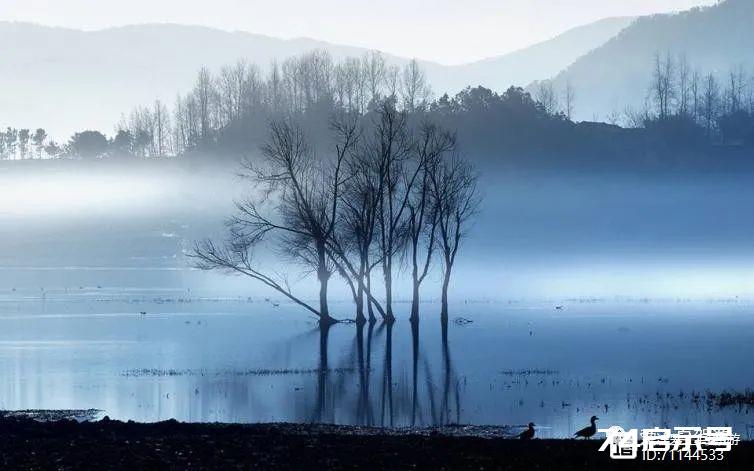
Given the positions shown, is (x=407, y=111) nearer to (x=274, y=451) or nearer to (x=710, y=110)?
(x=710, y=110)

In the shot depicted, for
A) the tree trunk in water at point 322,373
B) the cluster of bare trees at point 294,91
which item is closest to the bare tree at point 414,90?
the cluster of bare trees at point 294,91

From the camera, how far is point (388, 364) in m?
46.7

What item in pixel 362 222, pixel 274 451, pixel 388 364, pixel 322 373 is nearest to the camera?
pixel 274 451

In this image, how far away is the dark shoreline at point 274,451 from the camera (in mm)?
22578

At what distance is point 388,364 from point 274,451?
74.2 ft

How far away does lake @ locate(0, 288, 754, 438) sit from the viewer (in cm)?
3453

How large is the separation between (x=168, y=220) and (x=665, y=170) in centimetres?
6207

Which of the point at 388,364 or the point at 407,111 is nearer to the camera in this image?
the point at 388,364

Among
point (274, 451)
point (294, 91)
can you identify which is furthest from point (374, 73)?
point (274, 451)

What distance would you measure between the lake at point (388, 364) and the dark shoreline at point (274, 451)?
226 inches

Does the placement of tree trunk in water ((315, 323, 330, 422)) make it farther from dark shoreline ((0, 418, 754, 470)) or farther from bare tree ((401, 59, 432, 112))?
bare tree ((401, 59, 432, 112))

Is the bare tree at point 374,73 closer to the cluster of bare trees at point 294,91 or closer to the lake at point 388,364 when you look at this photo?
the cluster of bare trees at point 294,91

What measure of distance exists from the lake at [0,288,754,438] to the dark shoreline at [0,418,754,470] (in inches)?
226

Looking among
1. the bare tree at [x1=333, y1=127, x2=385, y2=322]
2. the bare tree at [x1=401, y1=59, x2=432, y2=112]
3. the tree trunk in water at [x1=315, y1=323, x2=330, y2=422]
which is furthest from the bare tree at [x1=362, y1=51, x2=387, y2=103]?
the tree trunk in water at [x1=315, y1=323, x2=330, y2=422]
